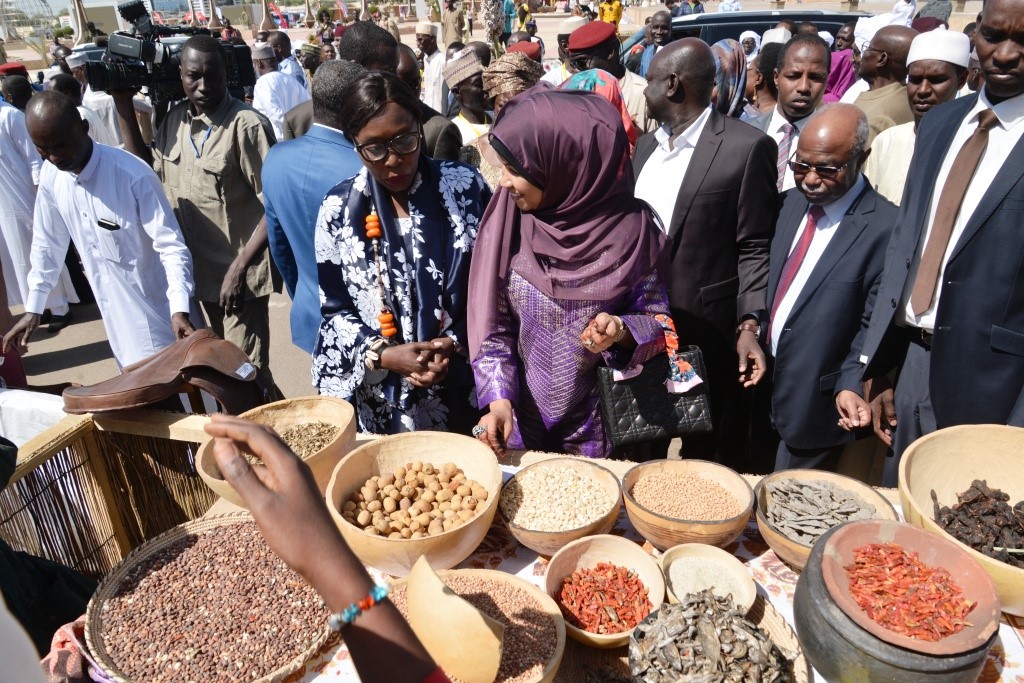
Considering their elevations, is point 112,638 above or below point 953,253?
below

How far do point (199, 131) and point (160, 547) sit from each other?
9.53 ft

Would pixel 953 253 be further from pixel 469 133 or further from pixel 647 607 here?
pixel 469 133

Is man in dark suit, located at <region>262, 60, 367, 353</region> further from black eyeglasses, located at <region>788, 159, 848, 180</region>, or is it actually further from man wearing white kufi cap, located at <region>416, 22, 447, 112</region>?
man wearing white kufi cap, located at <region>416, 22, 447, 112</region>

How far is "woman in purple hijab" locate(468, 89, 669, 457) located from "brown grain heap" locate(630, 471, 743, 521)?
44 centimetres

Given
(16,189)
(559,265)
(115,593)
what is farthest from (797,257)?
(16,189)

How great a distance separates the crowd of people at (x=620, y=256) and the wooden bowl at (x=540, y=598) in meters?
0.59

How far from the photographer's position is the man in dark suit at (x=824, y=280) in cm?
232

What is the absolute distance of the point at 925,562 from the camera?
4.47ft

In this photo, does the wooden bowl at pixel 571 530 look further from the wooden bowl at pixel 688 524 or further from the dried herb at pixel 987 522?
the dried herb at pixel 987 522

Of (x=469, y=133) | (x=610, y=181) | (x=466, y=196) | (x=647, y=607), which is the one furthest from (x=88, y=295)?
(x=647, y=607)

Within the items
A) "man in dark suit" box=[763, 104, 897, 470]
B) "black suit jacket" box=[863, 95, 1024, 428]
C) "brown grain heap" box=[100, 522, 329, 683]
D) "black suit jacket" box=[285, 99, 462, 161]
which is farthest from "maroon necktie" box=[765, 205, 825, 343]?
"black suit jacket" box=[285, 99, 462, 161]

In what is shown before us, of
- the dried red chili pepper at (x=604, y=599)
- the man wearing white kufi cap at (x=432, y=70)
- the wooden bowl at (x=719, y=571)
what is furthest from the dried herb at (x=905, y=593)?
the man wearing white kufi cap at (x=432, y=70)

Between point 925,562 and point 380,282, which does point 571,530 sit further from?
point 380,282

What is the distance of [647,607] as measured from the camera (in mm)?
1463
